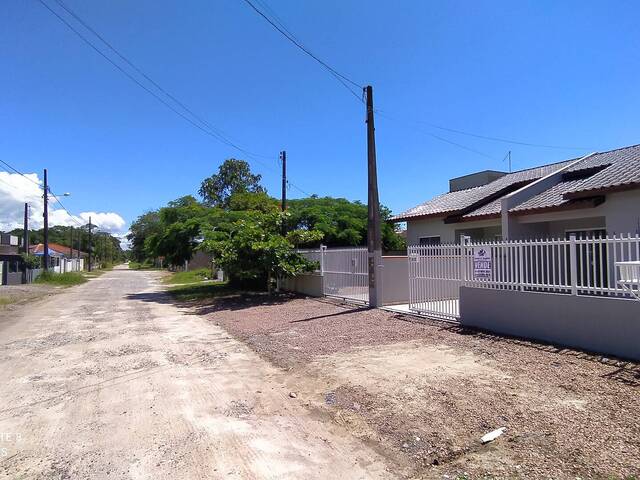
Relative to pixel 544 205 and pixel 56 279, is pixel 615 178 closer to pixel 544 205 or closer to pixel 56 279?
pixel 544 205

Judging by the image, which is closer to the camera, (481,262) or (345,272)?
(481,262)

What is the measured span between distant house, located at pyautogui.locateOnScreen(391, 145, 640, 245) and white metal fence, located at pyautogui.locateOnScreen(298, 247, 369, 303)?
15.0 feet

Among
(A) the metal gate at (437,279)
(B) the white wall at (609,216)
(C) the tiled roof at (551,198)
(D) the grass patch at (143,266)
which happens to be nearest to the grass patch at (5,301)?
(A) the metal gate at (437,279)

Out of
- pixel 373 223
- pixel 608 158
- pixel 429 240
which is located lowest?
pixel 429 240

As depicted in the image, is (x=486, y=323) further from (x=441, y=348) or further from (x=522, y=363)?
(x=522, y=363)

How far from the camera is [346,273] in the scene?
16.3m

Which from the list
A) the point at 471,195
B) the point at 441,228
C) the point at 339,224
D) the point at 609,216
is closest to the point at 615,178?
the point at 609,216

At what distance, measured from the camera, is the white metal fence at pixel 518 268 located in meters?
7.74

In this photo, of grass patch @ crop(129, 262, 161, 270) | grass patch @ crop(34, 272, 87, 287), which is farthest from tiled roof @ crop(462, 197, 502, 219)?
grass patch @ crop(129, 262, 161, 270)

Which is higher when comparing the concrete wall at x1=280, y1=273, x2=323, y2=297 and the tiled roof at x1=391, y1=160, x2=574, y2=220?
the tiled roof at x1=391, y1=160, x2=574, y2=220

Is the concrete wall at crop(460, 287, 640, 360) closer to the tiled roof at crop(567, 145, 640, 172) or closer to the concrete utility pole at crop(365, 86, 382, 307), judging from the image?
the concrete utility pole at crop(365, 86, 382, 307)

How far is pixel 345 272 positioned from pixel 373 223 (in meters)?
2.90

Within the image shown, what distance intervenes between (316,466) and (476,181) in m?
20.5

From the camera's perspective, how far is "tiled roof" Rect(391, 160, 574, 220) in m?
18.6
